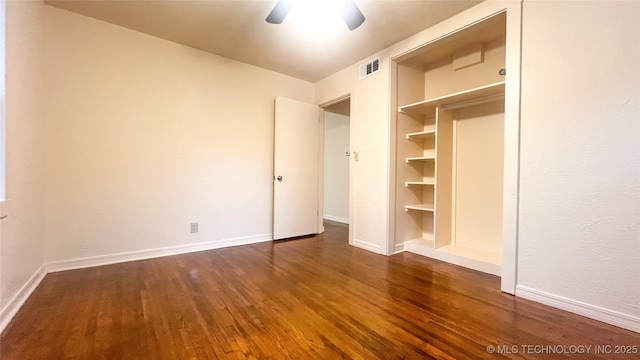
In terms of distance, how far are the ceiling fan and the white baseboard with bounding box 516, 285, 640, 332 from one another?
2.49 m

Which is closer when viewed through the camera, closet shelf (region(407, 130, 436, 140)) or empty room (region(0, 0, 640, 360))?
empty room (region(0, 0, 640, 360))

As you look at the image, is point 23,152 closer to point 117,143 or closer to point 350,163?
point 117,143

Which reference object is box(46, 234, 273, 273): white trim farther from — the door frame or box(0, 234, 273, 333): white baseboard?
the door frame

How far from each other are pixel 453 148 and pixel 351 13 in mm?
2043

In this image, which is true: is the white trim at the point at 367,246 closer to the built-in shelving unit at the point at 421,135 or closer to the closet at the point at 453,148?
the closet at the point at 453,148

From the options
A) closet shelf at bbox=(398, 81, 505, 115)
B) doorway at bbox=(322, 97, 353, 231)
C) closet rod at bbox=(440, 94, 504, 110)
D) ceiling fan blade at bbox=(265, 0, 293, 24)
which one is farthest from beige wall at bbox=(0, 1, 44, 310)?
doorway at bbox=(322, 97, 353, 231)

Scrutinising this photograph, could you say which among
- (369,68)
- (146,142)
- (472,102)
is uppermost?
(369,68)

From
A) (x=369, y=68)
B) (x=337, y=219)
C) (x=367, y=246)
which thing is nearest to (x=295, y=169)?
(x=367, y=246)

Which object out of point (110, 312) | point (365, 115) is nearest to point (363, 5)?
point (365, 115)

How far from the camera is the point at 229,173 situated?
3449 millimetres

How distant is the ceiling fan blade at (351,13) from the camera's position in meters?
1.92

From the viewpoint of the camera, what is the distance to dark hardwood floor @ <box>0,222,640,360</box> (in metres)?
1.37

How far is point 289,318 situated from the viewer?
1.68 metres

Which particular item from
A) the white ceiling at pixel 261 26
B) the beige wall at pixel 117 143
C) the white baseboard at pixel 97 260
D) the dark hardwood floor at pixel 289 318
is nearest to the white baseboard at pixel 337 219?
the white baseboard at pixel 97 260
